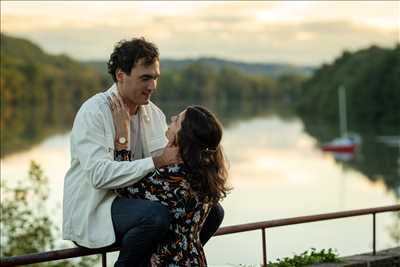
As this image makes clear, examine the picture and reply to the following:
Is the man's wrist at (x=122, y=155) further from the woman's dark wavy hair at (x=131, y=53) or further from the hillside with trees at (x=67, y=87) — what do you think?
the hillside with trees at (x=67, y=87)

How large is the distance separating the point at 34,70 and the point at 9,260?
98.2m

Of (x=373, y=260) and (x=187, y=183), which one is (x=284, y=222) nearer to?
(x=373, y=260)

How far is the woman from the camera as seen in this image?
3506 millimetres

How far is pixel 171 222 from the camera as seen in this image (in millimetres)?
3566

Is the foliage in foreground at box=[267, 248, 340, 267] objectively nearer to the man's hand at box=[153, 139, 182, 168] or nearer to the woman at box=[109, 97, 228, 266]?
the woman at box=[109, 97, 228, 266]

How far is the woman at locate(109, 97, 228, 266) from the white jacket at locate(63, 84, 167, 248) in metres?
0.09

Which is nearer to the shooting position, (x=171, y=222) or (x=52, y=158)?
(x=171, y=222)

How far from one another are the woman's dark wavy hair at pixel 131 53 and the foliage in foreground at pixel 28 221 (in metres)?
10.1

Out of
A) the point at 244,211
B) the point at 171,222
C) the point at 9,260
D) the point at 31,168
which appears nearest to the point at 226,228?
the point at 171,222

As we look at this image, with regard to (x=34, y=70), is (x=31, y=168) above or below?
below

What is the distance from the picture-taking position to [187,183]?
3559 millimetres

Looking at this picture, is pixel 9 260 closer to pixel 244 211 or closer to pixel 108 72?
pixel 108 72

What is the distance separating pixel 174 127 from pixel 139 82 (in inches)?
10.4

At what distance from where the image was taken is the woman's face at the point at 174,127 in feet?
11.6
